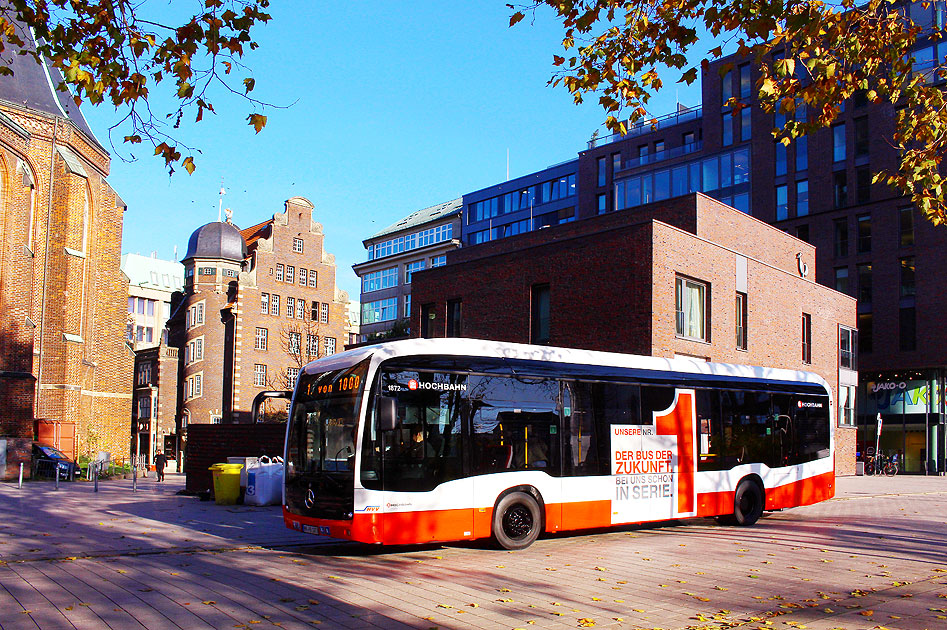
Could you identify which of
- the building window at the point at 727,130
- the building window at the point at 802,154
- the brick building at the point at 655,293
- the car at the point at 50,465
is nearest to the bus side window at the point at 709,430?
the brick building at the point at 655,293

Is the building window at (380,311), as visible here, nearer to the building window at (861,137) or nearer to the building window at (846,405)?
the building window at (861,137)

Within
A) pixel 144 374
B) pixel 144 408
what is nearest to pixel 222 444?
pixel 144 408

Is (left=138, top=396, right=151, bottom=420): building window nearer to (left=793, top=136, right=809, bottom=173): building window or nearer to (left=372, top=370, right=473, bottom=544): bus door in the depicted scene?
(left=793, top=136, right=809, bottom=173): building window

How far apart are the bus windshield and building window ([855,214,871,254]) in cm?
4728

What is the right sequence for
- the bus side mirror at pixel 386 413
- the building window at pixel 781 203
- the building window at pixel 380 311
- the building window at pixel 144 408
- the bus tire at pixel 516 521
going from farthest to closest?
the building window at pixel 380 311
the building window at pixel 144 408
the building window at pixel 781 203
the bus tire at pixel 516 521
the bus side mirror at pixel 386 413

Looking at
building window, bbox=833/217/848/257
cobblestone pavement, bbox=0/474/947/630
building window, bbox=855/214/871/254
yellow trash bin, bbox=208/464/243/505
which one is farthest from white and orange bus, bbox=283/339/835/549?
building window, bbox=833/217/848/257

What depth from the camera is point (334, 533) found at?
11.7 m

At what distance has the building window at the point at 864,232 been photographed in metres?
52.2

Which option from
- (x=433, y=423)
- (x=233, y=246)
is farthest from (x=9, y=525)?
(x=233, y=246)

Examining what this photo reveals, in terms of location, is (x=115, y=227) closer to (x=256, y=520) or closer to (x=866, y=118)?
(x=256, y=520)

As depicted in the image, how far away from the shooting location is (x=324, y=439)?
1230 centimetres

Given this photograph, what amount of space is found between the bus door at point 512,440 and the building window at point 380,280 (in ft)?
232

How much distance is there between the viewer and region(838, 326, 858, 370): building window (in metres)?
39.2

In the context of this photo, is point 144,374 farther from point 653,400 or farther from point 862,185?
point 653,400
